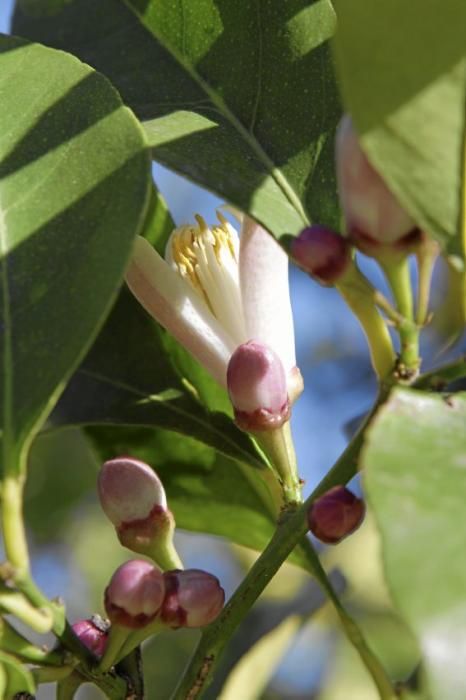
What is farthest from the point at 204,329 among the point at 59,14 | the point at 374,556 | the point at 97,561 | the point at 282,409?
the point at 97,561

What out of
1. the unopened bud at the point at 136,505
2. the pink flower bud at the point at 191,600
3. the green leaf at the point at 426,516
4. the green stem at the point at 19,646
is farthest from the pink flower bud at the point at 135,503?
the green leaf at the point at 426,516

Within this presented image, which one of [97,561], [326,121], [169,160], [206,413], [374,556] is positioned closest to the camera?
[169,160]

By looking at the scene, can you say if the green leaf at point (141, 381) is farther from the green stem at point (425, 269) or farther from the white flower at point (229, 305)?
the green stem at point (425, 269)

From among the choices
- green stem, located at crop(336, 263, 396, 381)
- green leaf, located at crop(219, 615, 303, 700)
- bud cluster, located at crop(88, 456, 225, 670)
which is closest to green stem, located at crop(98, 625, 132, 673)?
bud cluster, located at crop(88, 456, 225, 670)

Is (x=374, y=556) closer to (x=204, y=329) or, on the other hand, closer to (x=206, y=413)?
(x=206, y=413)

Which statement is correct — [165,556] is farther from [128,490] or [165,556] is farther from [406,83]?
[406,83]

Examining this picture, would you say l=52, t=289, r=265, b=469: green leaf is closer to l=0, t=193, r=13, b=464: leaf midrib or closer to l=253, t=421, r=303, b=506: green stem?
l=253, t=421, r=303, b=506: green stem
